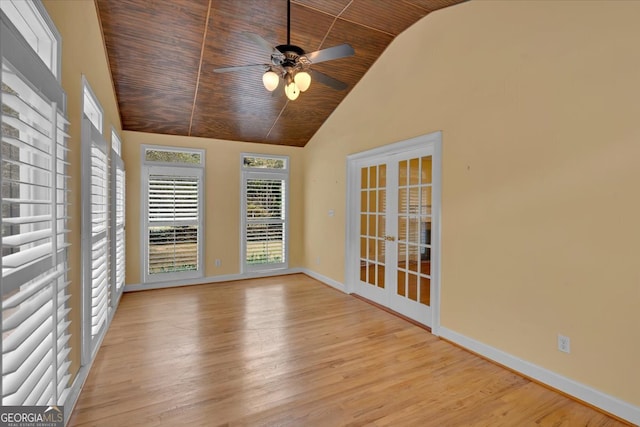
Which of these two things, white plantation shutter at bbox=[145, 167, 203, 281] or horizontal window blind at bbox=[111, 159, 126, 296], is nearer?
horizontal window blind at bbox=[111, 159, 126, 296]

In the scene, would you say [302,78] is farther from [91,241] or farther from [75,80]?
[91,241]

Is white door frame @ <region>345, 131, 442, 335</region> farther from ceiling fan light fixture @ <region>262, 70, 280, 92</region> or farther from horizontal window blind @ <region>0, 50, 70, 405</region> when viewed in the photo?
horizontal window blind @ <region>0, 50, 70, 405</region>

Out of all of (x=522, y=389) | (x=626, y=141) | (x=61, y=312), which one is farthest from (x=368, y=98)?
(x=61, y=312)

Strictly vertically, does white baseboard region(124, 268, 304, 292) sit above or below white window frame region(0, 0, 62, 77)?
below

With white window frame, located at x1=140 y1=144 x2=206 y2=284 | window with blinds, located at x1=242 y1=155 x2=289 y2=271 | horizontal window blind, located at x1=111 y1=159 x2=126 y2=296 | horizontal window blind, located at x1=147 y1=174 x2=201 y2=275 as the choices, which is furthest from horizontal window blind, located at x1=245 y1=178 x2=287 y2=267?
horizontal window blind, located at x1=111 y1=159 x2=126 y2=296

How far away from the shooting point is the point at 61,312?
1741 mm

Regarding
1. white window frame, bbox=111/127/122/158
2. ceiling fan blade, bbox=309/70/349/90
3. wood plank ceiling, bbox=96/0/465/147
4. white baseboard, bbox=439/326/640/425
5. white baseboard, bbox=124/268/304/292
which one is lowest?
white baseboard, bbox=439/326/640/425

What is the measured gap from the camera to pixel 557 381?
240 centimetres

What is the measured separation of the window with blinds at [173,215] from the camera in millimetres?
5039

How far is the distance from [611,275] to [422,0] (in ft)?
9.68

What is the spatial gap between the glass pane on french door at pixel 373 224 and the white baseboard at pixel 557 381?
1466 mm

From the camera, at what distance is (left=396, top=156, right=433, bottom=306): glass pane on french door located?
3662 mm

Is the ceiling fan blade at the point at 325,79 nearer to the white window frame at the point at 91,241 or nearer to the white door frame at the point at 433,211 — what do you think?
the white door frame at the point at 433,211

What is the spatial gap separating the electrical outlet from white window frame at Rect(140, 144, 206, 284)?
484 centimetres
